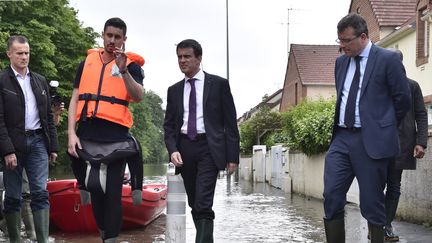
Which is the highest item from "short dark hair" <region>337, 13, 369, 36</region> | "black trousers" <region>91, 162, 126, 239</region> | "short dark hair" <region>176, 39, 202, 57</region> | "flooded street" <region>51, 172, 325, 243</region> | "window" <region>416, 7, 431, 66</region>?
"window" <region>416, 7, 431, 66</region>

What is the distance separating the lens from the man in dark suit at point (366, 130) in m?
5.44

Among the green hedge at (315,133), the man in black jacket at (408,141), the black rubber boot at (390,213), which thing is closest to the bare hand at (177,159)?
the man in black jacket at (408,141)

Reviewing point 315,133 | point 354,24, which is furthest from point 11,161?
point 315,133

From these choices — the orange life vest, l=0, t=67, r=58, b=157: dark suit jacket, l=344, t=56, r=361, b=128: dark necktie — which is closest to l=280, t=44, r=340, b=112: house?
l=0, t=67, r=58, b=157: dark suit jacket

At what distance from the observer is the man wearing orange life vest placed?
5.65 metres

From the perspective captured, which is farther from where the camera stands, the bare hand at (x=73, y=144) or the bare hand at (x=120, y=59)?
the bare hand at (x=73, y=144)

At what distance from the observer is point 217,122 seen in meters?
6.18

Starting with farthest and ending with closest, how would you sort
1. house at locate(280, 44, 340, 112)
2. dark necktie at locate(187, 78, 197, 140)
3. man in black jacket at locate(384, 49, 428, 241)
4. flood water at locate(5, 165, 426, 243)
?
house at locate(280, 44, 340, 112) < flood water at locate(5, 165, 426, 243) < man in black jacket at locate(384, 49, 428, 241) < dark necktie at locate(187, 78, 197, 140)

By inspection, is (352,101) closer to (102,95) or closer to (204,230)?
(204,230)

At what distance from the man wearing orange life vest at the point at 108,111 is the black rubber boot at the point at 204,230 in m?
0.75

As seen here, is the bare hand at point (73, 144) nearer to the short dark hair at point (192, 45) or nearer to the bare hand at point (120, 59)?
the bare hand at point (120, 59)

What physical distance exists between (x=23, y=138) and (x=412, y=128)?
14.3ft

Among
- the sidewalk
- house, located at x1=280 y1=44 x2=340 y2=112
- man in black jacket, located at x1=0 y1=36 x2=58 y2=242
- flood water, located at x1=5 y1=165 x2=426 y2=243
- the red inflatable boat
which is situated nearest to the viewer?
man in black jacket, located at x1=0 y1=36 x2=58 y2=242

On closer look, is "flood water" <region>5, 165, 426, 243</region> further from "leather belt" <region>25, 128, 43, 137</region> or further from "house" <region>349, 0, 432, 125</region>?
"house" <region>349, 0, 432, 125</region>
